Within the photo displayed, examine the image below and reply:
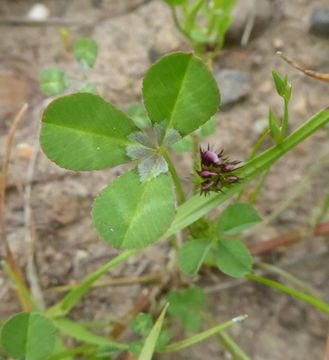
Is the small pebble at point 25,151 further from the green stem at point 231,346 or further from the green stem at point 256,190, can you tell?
the green stem at point 231,346

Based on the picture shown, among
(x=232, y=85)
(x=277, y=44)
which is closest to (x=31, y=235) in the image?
(x=232, y=85)

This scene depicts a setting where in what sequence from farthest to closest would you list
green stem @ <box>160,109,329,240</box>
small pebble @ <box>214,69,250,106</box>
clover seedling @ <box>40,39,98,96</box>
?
small pebble @ <box>214,69,250,106</box> → clover seedling @ <box>40,39,98,96</box> → green stem @ <box>160,109,329,240</box>

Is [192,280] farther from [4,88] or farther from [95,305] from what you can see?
[4,88]

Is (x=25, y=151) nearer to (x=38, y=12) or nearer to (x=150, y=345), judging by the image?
(x=38, y=12)

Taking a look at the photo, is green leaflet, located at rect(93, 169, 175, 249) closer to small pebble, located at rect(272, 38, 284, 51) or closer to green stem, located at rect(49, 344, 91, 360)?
green stem, located at rect(49, 344, 91, 360)

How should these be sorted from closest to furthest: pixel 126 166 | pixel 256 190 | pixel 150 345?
pixel 150 345 → pixel 256 190 → pixel 126 166

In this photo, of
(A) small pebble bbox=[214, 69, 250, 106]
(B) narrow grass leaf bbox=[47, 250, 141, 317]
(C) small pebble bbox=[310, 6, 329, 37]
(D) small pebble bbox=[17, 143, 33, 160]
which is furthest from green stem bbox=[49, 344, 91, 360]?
(C) small pebble bbox=[310, 6, 329, 37]

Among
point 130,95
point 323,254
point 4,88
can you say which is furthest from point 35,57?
point 323,254

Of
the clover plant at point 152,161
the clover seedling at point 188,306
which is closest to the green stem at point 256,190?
the clover plant at point 152,161
